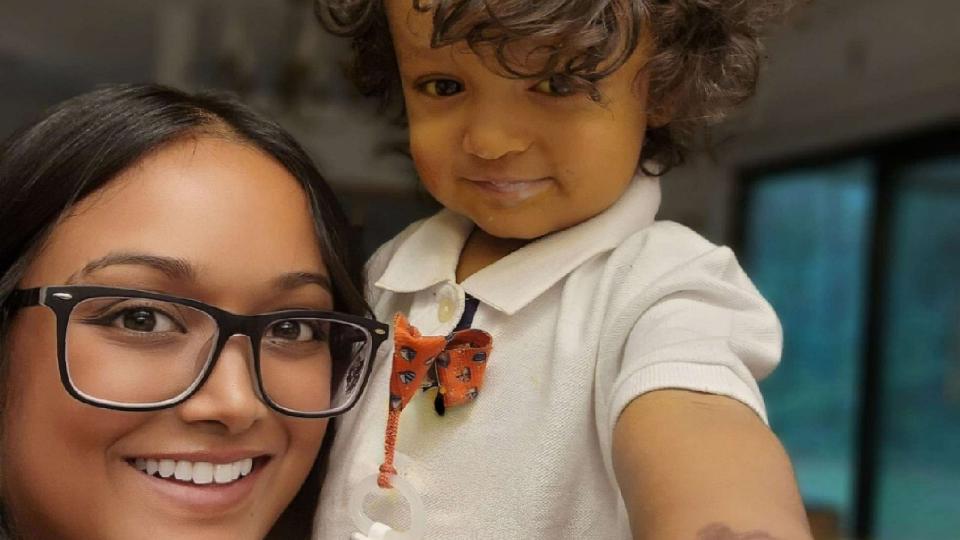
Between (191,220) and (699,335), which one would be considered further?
(191,220)

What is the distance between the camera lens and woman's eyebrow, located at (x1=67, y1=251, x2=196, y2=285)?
2.23 feet

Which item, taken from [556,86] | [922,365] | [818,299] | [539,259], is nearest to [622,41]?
[556,86]

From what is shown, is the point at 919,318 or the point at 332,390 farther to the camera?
the point at 919,318

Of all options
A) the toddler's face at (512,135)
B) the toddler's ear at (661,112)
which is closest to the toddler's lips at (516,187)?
the toddler's face at (512,135)

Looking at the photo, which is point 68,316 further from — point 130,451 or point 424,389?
point 424,389

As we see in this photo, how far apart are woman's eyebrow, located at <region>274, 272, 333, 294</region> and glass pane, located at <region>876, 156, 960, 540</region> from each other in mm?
2785

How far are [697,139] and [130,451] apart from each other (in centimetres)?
52

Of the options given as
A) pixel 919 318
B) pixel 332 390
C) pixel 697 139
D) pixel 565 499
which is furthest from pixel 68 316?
pixel 919 318

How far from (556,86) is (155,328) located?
1.05 feet

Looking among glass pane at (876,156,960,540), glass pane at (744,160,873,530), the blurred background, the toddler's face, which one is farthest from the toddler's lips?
glass pane at (744,160,873,530)

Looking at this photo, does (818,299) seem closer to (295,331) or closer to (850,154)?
(850,154)

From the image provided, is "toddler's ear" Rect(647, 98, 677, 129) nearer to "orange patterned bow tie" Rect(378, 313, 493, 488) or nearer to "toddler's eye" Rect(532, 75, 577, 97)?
"toddler's eye" Rect(532, 75, 577, 97)

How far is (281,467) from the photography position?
76 centimetres

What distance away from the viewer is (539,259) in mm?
721
